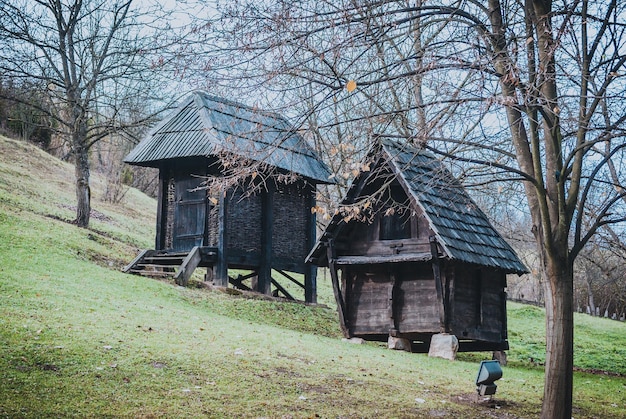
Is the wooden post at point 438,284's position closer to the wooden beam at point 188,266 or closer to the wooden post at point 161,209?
the wooden beam at point 188,266

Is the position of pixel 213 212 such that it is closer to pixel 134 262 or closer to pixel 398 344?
pixel 134 262

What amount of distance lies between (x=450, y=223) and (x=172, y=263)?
9.72 m

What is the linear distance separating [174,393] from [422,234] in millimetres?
8946

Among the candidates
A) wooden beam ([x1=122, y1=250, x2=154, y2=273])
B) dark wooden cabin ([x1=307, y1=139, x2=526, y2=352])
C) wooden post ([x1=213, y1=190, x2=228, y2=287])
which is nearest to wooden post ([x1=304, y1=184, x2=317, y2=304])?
wooden post ([x1=213, y1=190, x2=228, y2=287])

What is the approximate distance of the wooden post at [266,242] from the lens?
74.8ft

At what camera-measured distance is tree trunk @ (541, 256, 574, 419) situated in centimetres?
912

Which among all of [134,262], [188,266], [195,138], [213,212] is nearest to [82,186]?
[134,262]

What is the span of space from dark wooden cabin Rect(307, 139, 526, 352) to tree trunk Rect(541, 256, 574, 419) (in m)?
5.98

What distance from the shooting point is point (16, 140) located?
39.2m

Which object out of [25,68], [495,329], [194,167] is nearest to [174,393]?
[495,329]

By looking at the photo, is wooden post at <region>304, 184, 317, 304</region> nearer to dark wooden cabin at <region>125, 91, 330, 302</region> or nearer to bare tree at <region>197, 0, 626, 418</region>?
dark wooden cabin at <region>125, 91, 330, 302</region>

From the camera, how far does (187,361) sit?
10.5 m

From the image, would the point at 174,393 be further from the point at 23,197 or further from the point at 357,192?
the point at 23,197

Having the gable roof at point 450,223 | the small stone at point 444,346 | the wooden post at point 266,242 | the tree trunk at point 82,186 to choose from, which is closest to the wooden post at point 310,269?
the wooden post at point 266,242
